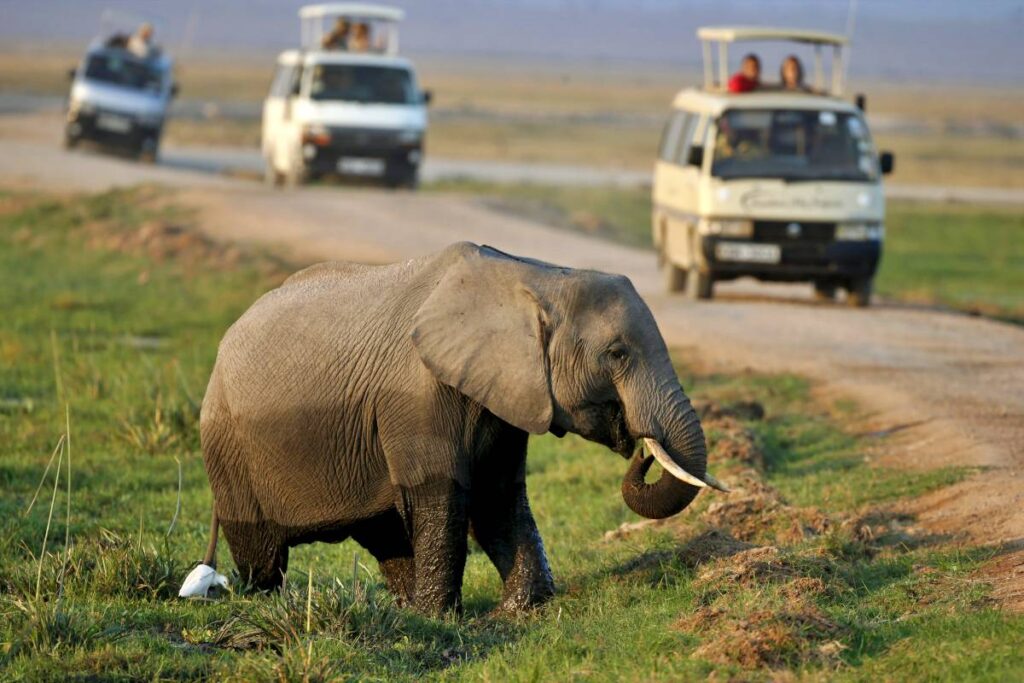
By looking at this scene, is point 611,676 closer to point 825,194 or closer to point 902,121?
point 825,194

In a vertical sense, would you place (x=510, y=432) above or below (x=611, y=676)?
above

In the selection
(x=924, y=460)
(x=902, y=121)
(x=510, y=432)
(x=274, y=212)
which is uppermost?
(x=510, y=432)

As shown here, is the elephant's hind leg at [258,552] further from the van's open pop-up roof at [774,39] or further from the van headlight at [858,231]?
the van's open pop-up roof at [774,39]

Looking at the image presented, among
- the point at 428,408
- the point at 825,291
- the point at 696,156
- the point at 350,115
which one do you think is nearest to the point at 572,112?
the point at 350,115

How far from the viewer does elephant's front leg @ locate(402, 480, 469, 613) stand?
7.92 metres

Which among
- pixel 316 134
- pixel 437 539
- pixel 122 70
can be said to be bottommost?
pixel 122 70

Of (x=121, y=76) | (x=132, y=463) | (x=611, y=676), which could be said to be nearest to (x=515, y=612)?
(x=611, y=676)

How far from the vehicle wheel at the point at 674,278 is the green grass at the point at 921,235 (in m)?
3.14

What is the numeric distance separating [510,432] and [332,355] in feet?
2.82

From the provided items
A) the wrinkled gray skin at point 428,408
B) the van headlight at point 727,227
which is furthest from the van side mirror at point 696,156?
the wrinkled gray skin at point 428,408

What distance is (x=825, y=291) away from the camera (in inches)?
763

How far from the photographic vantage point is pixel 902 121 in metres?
82.4

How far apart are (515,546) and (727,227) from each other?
10102mm

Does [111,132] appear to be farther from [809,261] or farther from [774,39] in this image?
[809,261]
